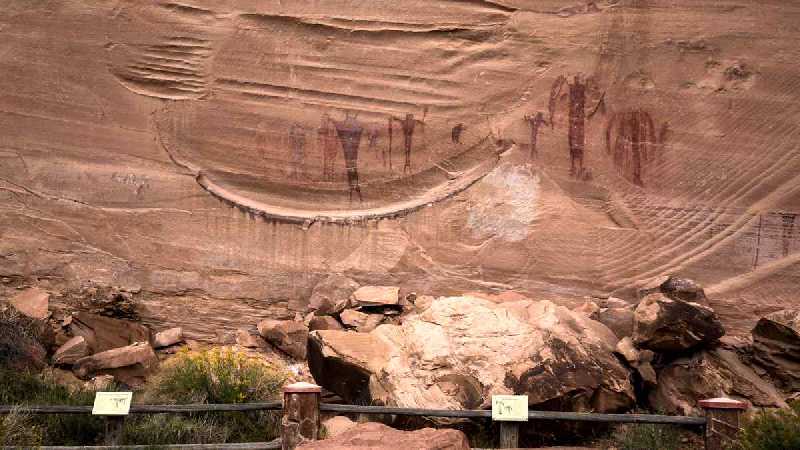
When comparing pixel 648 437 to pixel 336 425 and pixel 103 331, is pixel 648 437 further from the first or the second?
pixel 103 331

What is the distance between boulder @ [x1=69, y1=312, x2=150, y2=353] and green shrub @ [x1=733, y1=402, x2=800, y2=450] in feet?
14.6

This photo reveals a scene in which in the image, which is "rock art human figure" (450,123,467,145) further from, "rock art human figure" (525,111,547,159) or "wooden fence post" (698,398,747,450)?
"wooden fence post" (698,398,747,450)

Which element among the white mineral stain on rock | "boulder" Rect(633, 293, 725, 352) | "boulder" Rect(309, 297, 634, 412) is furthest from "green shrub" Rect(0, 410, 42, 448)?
"boulder" Rect(633, 293, 725, 352)

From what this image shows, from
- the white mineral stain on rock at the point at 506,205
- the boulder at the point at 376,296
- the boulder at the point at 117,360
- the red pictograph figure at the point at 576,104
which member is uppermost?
the red pictograph figure at the point at 576,104

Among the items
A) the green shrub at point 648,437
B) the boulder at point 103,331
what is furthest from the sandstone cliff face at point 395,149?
the green shrub at point 648,437

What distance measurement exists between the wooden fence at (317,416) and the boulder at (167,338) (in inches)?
62.2

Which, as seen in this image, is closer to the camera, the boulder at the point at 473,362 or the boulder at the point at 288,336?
the boulder at the point at 473,362

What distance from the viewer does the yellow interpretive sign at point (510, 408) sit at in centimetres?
579

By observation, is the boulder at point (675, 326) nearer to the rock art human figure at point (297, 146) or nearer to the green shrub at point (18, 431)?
the rock art human figure at point (297, 146)

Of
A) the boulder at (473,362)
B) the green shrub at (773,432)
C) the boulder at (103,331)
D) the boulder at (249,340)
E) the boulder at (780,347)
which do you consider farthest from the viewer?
the boulder at (249,340)

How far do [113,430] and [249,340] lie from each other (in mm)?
1889

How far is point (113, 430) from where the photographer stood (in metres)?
5.77

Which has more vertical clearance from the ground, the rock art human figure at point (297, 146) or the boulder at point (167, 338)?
the rock art human figure at point (297, 146)

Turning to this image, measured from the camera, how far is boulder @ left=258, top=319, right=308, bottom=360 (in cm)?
737
